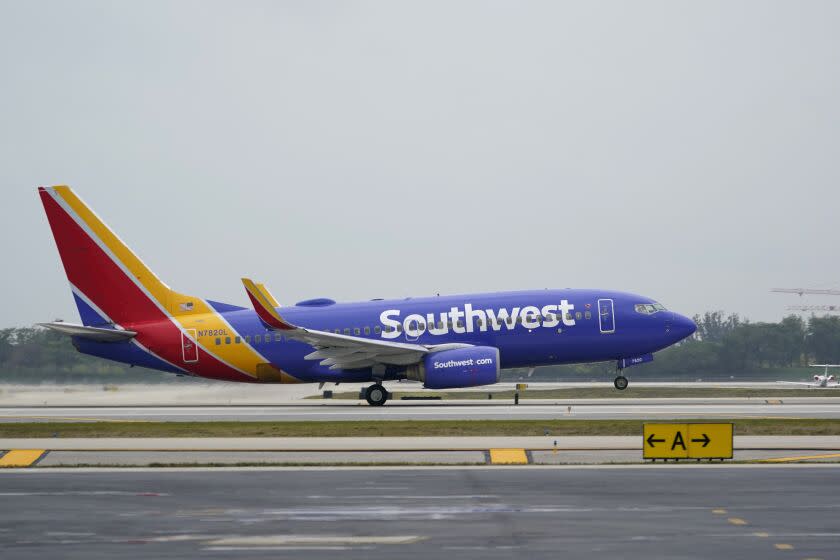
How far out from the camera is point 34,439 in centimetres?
3116

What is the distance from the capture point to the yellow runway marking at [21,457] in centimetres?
2518

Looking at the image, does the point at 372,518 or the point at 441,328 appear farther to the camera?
the point at 441,328

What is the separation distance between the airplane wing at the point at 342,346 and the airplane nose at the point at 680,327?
9.50 metres

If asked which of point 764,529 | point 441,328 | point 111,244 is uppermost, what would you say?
point 111,244

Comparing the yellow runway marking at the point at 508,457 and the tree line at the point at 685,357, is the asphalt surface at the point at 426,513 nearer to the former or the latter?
the yellow runway marking at the point at 508,457

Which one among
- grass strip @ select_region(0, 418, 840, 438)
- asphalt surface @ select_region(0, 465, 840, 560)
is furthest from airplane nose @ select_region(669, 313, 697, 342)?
asphalt surface @ select_region(0, 465, 840, 560)

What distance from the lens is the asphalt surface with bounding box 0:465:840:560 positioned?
14.3 metres

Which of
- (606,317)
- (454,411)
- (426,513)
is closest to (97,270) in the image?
(454,411)

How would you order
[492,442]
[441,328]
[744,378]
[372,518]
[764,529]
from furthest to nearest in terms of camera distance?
[744,378], [441,328], [492,442], [372,518], [764,529]

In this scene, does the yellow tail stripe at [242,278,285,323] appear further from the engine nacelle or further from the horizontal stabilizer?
the horizontal stabilizer

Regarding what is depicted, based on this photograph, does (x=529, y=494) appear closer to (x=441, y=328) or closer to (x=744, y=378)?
(x=441, y=328)

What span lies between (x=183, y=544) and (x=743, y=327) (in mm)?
75238

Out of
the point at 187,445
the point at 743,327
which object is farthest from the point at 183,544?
the point at 743,327

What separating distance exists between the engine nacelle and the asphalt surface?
19.6m
